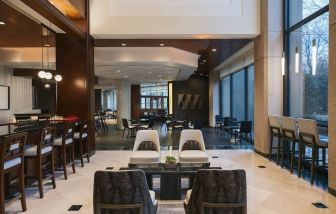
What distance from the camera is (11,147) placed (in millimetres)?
3189

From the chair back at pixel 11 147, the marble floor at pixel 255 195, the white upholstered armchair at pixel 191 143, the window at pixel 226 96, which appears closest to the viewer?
the chair back at pixel 11 147

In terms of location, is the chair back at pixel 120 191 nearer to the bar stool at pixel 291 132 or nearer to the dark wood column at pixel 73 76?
the bar stool at pixel 291 132

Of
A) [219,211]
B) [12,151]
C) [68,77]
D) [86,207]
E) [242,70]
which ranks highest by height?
[242,70]

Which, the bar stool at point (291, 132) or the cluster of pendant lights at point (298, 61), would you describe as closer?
the cluster of pendant lights at point (298, 61)

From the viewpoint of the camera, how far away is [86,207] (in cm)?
358

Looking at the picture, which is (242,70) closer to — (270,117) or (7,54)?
(270,117)

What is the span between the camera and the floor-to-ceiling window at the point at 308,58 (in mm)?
5152

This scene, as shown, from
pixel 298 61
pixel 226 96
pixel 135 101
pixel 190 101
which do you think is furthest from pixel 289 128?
pixel 135 101

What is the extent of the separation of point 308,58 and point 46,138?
5.46m

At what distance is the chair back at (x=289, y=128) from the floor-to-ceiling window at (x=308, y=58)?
20.6 inches

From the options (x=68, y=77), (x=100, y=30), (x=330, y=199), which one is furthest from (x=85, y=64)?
(x=330, y=199)

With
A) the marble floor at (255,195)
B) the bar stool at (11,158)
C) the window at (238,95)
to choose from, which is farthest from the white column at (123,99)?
the bar stool at (11,158)

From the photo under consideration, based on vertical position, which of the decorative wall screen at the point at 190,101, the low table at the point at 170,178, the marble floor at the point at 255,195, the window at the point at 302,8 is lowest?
the marble floor at the point at 255,195

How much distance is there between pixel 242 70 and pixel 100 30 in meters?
6.31
